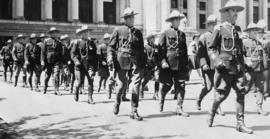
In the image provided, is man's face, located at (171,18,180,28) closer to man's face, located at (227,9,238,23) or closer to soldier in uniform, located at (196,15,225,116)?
soldier in uniform, located at (196,15,225,116)

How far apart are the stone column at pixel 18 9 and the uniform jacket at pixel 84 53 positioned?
93.2 feet

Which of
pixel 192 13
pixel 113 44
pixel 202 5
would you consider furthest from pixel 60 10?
pixel 113 44

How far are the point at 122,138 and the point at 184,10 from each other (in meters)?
41.9

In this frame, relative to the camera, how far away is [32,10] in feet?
131

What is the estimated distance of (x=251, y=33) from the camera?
8891 millimetres

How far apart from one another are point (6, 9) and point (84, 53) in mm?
29703

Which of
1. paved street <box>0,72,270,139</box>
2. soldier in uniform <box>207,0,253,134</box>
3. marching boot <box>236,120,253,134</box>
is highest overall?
soldier in uniform <box>207,0,253,134</box>

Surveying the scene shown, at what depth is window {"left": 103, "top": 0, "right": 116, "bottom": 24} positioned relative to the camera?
44.3 m

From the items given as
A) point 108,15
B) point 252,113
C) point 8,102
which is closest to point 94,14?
point 108,15

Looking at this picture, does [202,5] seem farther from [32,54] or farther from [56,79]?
[56,79]

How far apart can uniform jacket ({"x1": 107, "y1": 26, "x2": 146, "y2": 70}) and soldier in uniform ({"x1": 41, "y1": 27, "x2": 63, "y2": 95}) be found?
5146mm

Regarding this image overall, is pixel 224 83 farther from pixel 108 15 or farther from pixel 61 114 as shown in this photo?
pixel 108 15

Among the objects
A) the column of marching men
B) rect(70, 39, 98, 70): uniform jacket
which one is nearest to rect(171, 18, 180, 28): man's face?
the column of marching men

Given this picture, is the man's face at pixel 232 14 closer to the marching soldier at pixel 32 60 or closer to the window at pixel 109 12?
the marching soldier at pixel 32 60
